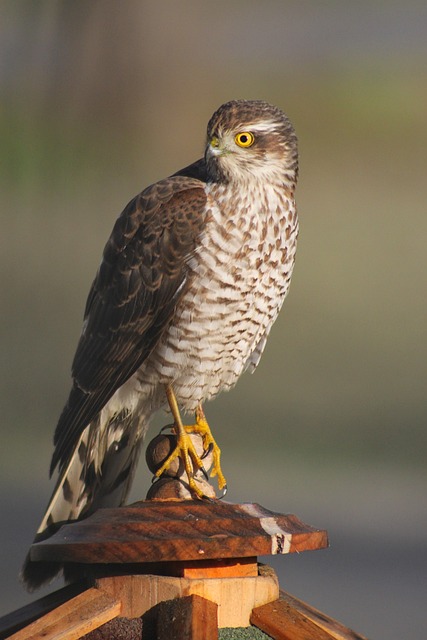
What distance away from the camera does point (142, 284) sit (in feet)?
5.74

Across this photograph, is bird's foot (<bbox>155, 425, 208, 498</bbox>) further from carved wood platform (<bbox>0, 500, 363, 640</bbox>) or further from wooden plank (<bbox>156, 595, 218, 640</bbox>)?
wooden plank (<bbox>156, 595, 218, 640</bbox>)

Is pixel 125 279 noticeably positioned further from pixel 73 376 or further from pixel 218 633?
pixel 218 633

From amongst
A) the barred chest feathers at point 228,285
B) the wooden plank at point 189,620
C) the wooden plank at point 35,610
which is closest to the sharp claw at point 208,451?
the barred chest feathers at point 228,285

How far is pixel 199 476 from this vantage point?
52.3 inches

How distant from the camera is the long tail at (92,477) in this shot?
143 centimetres

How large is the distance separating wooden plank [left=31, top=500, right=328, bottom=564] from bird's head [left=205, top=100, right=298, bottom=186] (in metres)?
0.73

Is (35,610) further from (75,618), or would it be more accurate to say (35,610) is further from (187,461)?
(187,461)

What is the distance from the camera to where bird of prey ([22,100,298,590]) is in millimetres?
1663

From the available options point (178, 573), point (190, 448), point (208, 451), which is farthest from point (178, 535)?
point (208, 451)

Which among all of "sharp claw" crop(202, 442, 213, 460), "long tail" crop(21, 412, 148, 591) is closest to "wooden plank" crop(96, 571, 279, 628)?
"long tail" crop(21, 412, 148, 591)

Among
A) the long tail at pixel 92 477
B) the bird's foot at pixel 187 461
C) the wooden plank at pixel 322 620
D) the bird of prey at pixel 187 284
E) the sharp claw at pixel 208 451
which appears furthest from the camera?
the bird of prey at pixel 187 284

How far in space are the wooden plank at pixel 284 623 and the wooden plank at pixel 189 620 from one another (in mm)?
79

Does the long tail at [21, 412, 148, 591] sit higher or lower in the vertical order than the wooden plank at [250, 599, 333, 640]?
higher

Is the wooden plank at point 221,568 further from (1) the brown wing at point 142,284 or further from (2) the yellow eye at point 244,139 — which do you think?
(2) the yellow eye at point 244,139
